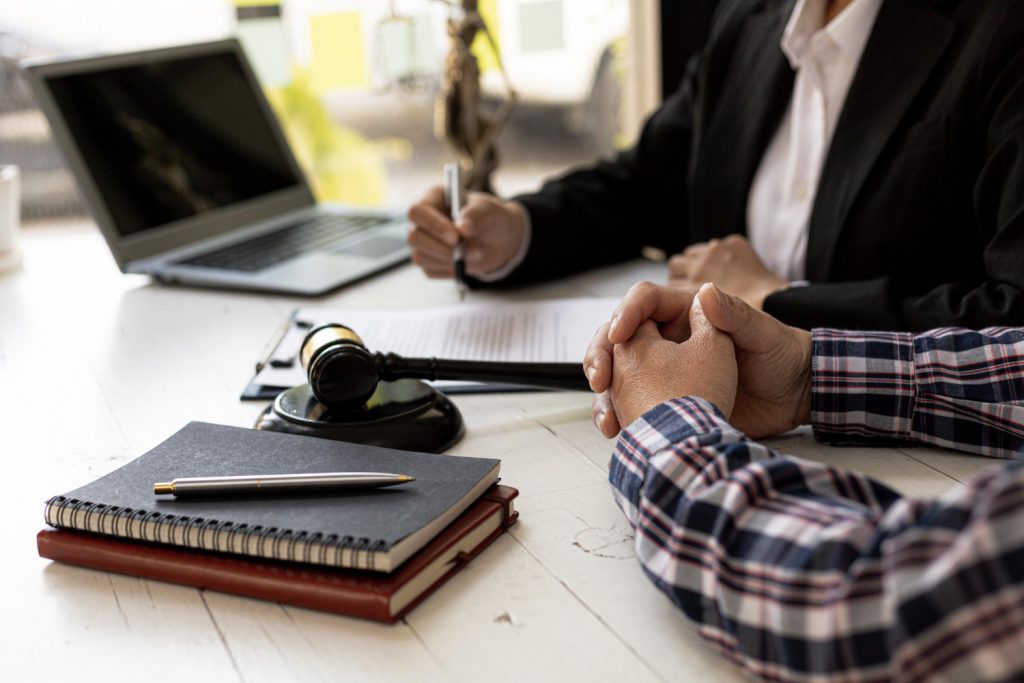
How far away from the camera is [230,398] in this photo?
1062 mm

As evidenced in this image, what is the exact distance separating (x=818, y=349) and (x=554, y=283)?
597 millimetres

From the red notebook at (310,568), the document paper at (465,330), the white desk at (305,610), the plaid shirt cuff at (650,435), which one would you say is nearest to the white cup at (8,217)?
the white desk at (305,610)

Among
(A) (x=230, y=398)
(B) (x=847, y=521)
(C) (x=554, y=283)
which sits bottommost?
(C) (x=554, y=283)

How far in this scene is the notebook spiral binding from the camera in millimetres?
655

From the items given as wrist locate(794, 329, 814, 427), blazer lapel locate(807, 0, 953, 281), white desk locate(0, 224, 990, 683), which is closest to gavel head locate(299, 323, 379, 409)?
white desk locate(0, 224, 990, 683)

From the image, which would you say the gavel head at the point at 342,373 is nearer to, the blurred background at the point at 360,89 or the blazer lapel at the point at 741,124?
the blazer lapel at the point at 741,124

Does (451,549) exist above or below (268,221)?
above

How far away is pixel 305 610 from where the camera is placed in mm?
667

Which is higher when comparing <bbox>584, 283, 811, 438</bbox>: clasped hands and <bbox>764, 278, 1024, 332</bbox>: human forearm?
<bbox>584, 283, 811, 438</bbox>: clasped hands

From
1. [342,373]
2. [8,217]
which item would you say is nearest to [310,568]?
[342,373]

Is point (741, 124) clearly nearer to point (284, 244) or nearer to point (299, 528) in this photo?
point (284, 244)

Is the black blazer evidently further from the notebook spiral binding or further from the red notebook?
the notebook spiral binding

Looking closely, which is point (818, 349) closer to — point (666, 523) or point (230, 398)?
point (666, 523)

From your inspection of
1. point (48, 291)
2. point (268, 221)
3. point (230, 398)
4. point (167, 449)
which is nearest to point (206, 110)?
point (268, 221)
